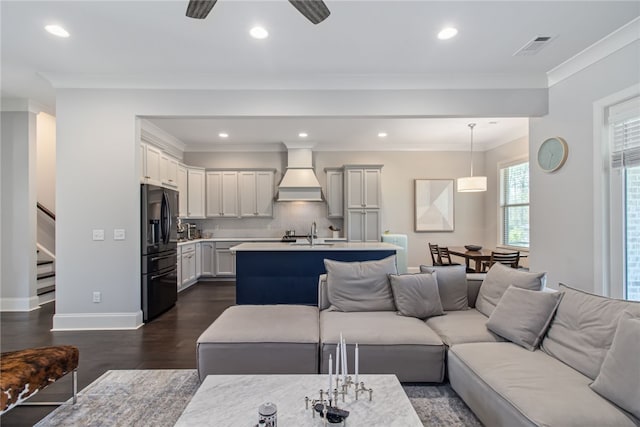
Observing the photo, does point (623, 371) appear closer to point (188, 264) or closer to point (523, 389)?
point (523, 389)

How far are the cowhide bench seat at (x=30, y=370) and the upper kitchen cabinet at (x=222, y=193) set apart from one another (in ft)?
15.7

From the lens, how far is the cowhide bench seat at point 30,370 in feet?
5.95

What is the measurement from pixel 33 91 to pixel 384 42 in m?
4.52

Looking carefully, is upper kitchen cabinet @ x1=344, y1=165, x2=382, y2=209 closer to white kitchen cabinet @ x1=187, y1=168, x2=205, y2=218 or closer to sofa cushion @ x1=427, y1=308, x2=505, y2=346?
white kitchen cabinet @ x1=187, y1=168, x2=205, y2=218

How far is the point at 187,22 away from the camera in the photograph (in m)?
2.71

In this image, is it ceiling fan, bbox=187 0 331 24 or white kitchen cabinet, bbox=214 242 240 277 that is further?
white kitchen cabinet, bbox=214 242 240 277

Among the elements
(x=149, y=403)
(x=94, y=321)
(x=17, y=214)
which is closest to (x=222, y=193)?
(x=17, y=214)

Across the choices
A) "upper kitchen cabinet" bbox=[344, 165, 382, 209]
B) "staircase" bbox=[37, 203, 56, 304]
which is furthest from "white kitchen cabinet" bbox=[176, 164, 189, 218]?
"upper kitchen cabinet" bbox=[344, 165, 382, 209]

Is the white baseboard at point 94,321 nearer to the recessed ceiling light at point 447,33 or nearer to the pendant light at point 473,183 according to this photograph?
the recessed ceiling light at point 447,33

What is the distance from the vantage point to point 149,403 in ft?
7.47

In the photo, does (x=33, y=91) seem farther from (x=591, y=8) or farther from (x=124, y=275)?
(x=591, y=8)

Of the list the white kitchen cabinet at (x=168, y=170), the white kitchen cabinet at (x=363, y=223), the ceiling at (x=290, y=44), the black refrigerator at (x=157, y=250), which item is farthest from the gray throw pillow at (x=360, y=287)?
the white kitchen cabinet at (x=168, y=170)

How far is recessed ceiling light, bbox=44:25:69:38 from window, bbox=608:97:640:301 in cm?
506

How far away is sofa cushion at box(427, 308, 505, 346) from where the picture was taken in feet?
7.87
